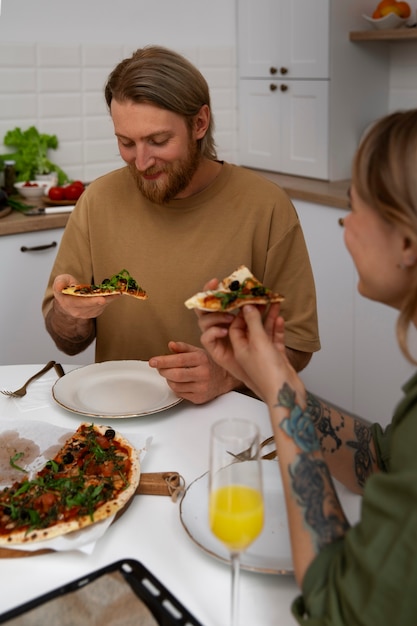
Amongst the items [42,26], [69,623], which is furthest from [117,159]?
[69,623]

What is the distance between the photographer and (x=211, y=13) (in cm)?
404

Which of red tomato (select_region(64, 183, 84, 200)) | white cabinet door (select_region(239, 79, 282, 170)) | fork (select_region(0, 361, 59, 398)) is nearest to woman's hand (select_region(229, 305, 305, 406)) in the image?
fork (select_region(0, 361, 59, 398))

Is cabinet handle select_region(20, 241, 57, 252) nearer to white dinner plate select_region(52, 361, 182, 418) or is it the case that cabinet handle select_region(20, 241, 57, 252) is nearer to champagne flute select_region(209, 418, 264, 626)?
white dinner plate select_region(52, 361, 182, 418)

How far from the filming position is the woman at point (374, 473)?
93cm

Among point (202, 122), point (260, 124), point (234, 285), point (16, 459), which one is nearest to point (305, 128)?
point (260, 124)

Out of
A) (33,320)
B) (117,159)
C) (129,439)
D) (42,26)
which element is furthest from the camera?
(117,159)

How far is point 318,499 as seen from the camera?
109cm

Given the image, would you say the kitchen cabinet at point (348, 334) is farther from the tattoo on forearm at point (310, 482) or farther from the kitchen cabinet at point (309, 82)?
the tattoo on forearm at point (310, 482)

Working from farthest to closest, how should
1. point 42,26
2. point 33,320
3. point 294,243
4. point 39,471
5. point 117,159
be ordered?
point 117,159 → point 42,26 → point 33,320 → point 294,243 → point 39,471

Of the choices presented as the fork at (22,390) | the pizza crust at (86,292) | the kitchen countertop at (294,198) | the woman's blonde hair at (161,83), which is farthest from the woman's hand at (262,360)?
the kitchen countertop at (294,198)

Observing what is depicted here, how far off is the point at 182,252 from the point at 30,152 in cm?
175

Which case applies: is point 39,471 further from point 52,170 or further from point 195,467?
point 52,170

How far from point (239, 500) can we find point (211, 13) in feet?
11.7

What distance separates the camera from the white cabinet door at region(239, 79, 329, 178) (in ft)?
12.2
